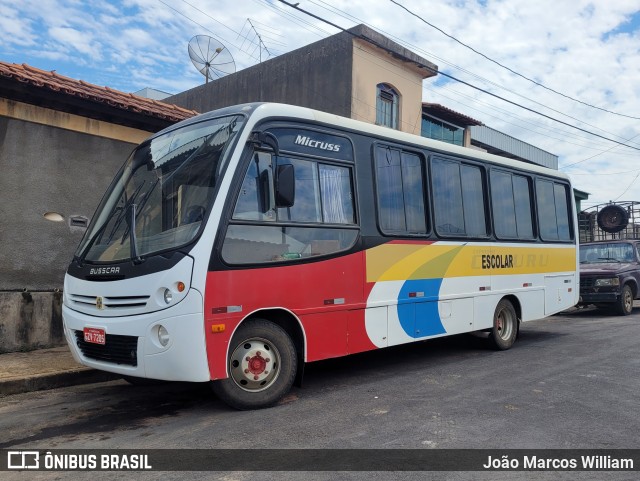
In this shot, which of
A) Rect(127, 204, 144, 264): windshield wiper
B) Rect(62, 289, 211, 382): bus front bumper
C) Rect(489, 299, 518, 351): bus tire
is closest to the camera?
Rect(62, 289, 211, 382): bus front bumper

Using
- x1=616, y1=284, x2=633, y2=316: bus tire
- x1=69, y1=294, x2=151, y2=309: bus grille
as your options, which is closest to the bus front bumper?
x1=69, y1=294, x2=151, y2=309: bus grille

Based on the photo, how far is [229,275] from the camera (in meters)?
5.12

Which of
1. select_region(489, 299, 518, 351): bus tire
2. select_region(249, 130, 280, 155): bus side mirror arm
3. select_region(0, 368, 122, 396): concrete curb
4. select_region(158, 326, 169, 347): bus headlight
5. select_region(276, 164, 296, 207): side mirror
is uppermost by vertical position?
select_region(249, 130, 280, 155): bus side mirror arm

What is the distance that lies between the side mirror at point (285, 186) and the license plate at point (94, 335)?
→ 2.07 meters

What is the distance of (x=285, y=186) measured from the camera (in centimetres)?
540

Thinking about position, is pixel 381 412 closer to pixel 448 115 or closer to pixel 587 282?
pixel 587 282

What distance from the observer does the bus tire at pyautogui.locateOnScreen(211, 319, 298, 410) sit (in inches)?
205

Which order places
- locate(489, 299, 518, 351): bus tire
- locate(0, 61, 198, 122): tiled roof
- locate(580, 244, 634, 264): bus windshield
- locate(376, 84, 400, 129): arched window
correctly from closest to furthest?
locate(0, 61, 198, 122): tiled roof → locate(489, 299, 518, 351): bus tire → locate(580, 244, 634, 264): bus windshield → locate(376, 84, 400, 129): arched window

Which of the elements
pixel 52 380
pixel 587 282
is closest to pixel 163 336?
pixel 52 380

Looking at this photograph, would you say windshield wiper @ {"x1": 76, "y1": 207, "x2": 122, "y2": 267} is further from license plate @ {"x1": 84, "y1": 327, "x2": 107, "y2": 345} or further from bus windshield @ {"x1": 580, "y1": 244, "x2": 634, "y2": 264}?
bus windshield @ {"x1": 580, "y1": 244, "x2": 634, "y2": 264}

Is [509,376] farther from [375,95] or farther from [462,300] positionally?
[375,95]

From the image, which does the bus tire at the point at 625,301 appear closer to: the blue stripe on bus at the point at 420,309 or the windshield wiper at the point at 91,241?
the blue stripe on bus at the point at 420,309

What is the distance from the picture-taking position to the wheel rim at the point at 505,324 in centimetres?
898

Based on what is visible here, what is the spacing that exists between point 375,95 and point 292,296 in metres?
13.4
